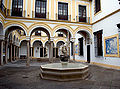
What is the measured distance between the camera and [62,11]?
40.3 feet

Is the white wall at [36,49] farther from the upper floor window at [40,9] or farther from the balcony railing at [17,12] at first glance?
the balcony railing at [17,12]

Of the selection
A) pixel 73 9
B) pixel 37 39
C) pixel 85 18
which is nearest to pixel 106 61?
pixel 85 18

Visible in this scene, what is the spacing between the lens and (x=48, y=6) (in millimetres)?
11625

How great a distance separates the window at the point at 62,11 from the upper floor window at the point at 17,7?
4.10m

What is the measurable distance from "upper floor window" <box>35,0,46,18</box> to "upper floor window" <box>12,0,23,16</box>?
1.62 m

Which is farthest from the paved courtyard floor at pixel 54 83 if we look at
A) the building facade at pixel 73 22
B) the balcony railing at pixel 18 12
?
the balcony railing at pixel 18 12

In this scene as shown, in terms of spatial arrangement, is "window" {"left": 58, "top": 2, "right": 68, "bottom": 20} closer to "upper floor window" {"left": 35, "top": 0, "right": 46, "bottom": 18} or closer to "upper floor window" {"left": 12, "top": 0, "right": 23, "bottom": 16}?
"upper floor window" {"left": 35, "top": 0, "right": 46, "bottom": 18}

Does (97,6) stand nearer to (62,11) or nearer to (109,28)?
(109,28)

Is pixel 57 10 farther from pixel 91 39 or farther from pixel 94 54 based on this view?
pixel 94 54

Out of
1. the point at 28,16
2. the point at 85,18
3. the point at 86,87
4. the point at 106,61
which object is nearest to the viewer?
the point at 86,87

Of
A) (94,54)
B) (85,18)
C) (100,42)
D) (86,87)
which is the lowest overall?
(86,87)

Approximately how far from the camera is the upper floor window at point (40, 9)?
11552 mm

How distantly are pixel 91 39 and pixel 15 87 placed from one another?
10372 mm

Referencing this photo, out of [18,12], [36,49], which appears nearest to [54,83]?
[18,12]
